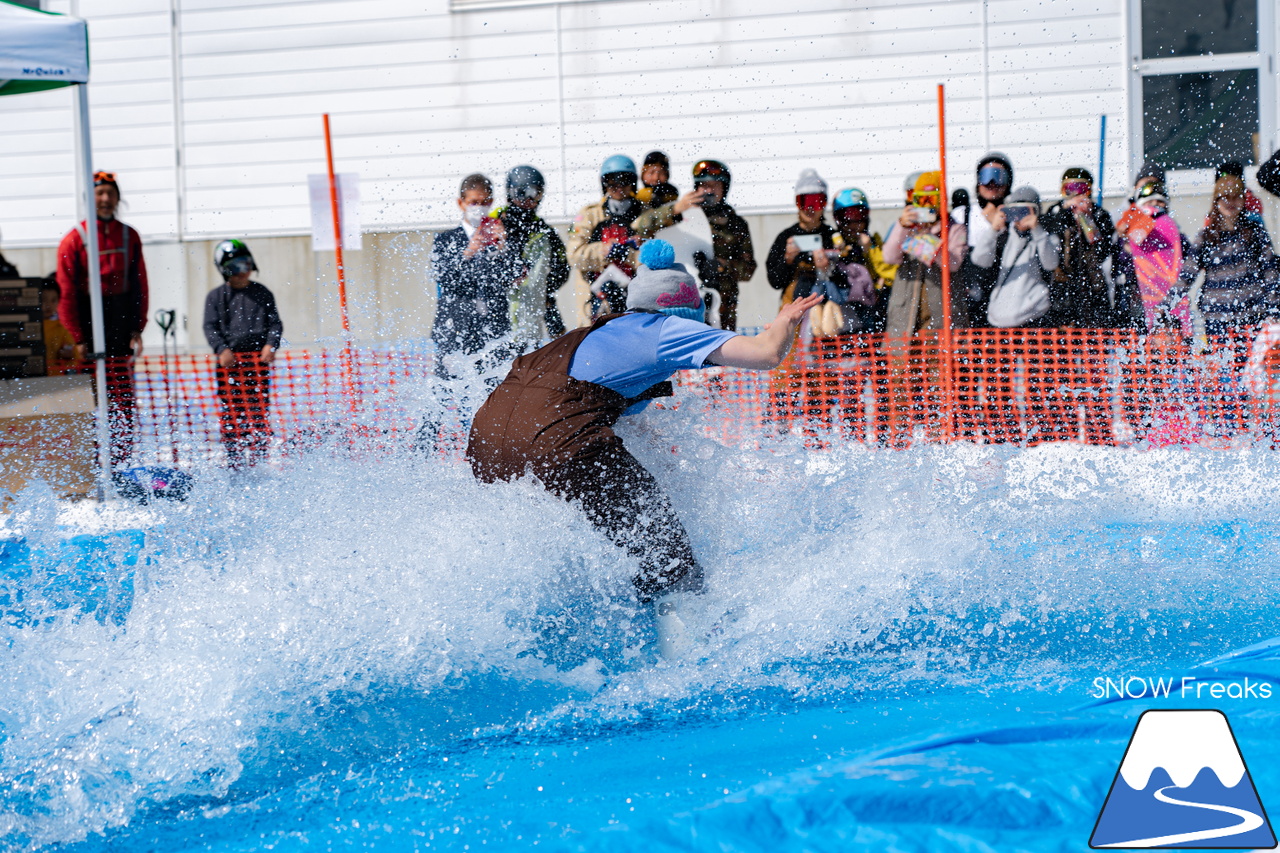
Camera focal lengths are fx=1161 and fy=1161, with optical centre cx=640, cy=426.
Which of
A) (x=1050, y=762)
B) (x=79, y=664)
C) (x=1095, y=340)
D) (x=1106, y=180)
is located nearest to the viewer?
→ (x=1050, y=762)

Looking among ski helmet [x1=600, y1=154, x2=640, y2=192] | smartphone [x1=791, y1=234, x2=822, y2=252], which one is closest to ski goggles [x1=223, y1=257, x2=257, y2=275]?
ski helmet [x1=600, y1=154, x2=640, y2=192]

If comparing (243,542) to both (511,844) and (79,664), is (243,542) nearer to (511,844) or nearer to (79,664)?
(79,664)

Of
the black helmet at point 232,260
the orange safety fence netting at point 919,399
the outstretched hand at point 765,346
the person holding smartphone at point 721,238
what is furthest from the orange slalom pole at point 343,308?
the outstretched hand at point 765,346

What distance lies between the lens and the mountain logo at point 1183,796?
2391mm

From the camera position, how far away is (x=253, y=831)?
2.56 m

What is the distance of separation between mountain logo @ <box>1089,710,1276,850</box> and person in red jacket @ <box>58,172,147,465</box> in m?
5.62

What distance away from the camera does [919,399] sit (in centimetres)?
680

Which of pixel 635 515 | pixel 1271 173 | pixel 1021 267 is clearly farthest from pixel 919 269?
pixel 635 515

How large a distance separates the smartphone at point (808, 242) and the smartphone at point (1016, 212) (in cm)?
112

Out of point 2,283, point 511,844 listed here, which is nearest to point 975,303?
point 511,844

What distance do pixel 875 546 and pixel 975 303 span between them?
2.90m

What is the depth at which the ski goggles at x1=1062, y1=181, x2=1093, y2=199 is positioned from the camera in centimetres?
709

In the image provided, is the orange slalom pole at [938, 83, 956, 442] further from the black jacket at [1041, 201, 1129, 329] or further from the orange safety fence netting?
the black jacket at [1041, 201, 1129, 329]

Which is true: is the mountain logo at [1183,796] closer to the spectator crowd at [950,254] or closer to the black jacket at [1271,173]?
the spectator crowd at [950,254]
